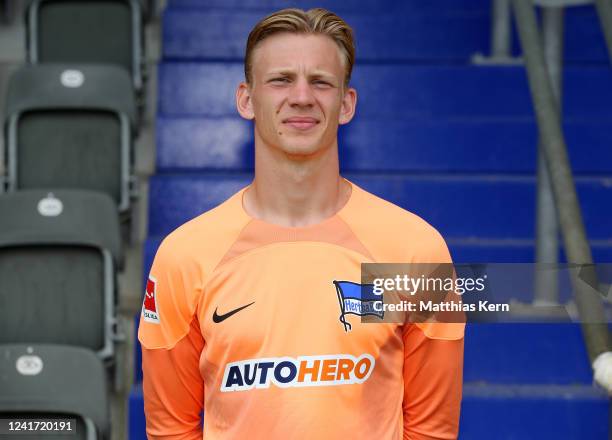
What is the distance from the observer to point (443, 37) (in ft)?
12.5

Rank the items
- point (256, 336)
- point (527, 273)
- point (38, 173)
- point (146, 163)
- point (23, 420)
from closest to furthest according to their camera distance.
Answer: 1. point (256, 336)
2. point (527, 273)
3. point (23, 420)
4. point (38, 173)
5. point (146, 163)

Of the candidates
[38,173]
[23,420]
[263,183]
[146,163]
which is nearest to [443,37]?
[146,163]

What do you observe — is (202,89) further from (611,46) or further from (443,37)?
(611,46)

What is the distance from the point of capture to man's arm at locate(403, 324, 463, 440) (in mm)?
1404

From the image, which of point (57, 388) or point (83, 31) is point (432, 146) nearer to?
point (83, 31)

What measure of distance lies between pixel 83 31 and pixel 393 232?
8.70 ft

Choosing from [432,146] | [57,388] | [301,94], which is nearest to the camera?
[301,94]

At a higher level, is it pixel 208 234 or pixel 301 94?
pixel 301 94

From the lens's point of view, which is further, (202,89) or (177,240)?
(202,89)

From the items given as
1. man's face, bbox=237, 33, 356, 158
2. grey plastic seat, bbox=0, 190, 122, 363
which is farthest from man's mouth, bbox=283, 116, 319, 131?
grey plastic seat, bbox=0, 190, 122, 363

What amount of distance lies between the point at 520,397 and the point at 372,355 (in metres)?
1.40

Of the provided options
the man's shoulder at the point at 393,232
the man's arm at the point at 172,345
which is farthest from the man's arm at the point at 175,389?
the man's shoulder at the point at 393,232

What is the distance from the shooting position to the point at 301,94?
130 centimetres

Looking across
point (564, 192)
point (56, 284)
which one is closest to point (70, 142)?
point (56, 284)
